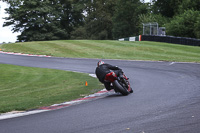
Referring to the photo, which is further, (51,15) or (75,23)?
(75,23)

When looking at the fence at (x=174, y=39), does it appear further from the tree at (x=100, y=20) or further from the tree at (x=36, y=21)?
the tree at (x=100, y=20)

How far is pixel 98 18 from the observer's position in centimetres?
7269

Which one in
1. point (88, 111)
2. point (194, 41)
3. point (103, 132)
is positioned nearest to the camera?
point (103, 132)

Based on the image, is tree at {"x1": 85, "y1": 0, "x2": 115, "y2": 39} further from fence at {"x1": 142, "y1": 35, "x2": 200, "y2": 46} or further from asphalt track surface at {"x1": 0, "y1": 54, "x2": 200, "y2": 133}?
asphalt track surface at {"x1": 0, "y1": 54, "x2": 200, "y2": 133}

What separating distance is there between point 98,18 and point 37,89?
62.6m

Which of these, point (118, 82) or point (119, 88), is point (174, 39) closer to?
point (118, 82)

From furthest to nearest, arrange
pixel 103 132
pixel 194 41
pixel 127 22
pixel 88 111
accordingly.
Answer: pixel 127 22 → pixel 194 41 → pixel 88 111 → pixel 103 132

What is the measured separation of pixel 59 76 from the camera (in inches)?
596

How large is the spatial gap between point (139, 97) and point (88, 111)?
2.23m

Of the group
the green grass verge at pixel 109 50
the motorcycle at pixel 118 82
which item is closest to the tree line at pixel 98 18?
the green grass verge at pixel 109 50

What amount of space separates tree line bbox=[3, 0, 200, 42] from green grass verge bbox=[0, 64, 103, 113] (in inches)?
1224

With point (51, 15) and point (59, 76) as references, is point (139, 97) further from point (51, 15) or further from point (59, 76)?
point (51, 15)

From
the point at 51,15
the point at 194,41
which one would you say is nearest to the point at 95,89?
the point at 194,41

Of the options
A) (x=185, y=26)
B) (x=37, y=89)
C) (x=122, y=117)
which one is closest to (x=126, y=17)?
(x=185, y=26)
